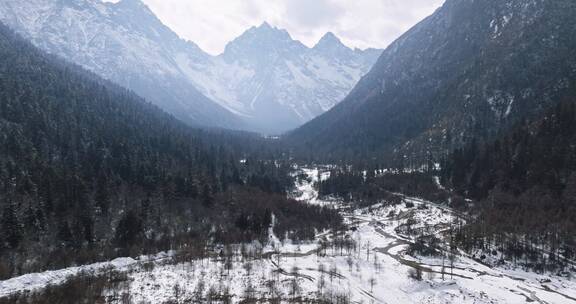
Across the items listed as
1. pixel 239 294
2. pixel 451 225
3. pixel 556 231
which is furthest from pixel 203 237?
pixel 556 231

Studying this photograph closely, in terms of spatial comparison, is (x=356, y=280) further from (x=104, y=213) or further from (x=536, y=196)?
(x=104, y=213)

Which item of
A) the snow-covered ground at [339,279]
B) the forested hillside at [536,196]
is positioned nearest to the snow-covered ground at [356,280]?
the snow-covered ground at [339,279]

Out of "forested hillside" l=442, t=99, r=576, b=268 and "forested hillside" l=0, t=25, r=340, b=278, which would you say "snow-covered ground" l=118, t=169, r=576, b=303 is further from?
"forested hillside" l=0, t=25, r=340, b=278

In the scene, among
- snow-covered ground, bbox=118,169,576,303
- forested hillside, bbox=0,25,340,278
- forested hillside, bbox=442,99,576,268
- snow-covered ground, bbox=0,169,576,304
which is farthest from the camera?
forested hillside, bbox=442,99,576,268

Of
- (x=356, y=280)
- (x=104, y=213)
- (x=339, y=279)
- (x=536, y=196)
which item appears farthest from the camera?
(x=536, y=196)

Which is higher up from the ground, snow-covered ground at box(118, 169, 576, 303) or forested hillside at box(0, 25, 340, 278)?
forested hillside at box(0, 25, 340, 278)

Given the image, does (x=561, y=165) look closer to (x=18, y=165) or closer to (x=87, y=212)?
(x=87, y=212)

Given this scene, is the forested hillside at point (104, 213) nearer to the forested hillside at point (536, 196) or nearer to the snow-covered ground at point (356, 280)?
the snow-covered ground at point (356, 280)

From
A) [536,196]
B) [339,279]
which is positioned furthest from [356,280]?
[536,196]

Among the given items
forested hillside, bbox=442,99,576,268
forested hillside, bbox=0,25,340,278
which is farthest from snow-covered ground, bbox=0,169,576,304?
forested hillside, bbox=0,25,340,278
